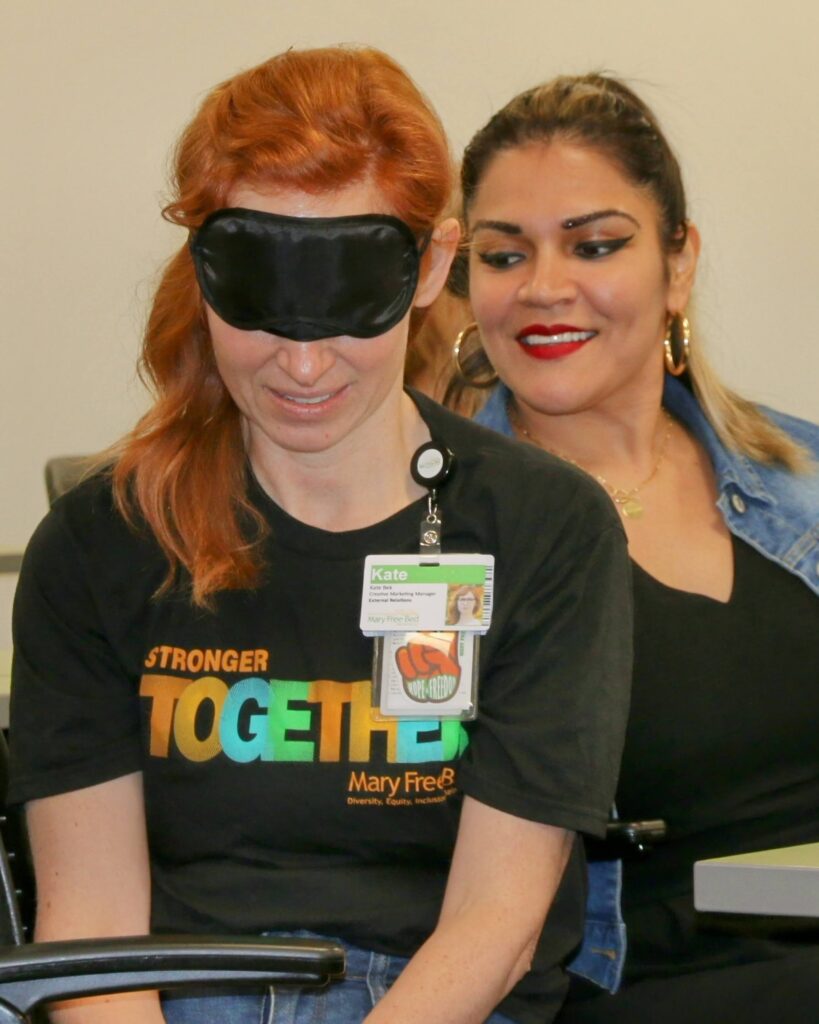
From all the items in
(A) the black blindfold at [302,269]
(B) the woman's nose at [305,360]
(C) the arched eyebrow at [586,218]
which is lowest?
(B) the woman's nose at [305,360]

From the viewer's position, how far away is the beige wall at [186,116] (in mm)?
2617

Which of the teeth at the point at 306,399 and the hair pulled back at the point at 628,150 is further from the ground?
the hair pulled back at the point at 628,150

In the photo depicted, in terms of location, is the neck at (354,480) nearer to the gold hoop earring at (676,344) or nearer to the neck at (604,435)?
the neck at (604,435)

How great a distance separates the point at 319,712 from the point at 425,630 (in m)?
0.12

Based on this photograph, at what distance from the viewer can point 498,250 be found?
190 centimetres

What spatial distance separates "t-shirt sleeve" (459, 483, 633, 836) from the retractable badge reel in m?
0.03

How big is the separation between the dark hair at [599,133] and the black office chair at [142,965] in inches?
45.4

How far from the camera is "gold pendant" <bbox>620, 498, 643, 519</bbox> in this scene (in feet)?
6.15

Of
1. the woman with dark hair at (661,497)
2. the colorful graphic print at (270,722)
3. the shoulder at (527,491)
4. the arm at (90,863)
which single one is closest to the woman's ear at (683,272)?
the woman with dark hair at (661,497)

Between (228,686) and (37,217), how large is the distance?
152 centimetres

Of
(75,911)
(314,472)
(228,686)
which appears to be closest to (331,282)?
(314,472)

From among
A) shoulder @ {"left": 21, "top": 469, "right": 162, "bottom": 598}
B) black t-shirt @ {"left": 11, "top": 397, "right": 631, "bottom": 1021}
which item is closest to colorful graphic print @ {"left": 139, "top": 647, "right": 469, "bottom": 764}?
black t-shirt @ {"left": 11, "top": 397, "right": 631, "bottom": 1021}

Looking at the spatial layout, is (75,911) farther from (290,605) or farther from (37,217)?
(37,217)

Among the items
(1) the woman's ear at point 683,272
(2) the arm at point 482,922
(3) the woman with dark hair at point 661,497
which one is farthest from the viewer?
(1) the woman's ear at point 683,272
